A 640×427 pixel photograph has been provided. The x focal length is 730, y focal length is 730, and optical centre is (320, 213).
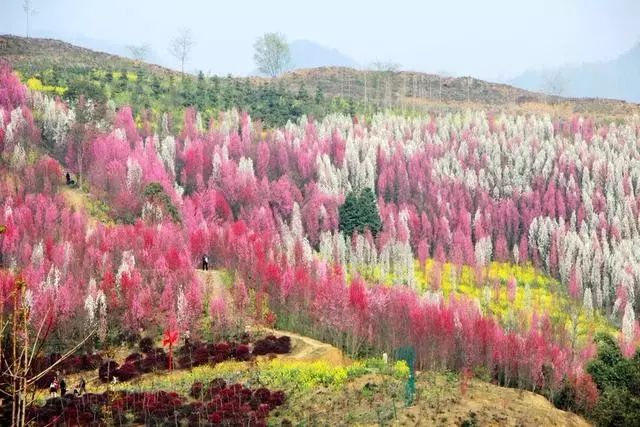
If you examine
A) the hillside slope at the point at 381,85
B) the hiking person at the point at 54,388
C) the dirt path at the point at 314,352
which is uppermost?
the hillside slope at the point at 381,85

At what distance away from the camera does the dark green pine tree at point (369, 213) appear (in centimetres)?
6575

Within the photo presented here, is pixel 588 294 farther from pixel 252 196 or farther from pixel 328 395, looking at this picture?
pixel 328 395

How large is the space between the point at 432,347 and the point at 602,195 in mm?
46556

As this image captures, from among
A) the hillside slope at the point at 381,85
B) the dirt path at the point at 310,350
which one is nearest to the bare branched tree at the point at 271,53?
the hillside slope at the point at 381,85

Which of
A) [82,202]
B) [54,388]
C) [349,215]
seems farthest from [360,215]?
[54,388]

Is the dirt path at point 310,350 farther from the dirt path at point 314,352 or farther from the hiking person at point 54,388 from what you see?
the hiking person at point 54,388

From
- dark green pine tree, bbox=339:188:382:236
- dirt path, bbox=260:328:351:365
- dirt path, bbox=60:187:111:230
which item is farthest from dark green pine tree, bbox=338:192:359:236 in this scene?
dirt path, bbox=260:328:351:365

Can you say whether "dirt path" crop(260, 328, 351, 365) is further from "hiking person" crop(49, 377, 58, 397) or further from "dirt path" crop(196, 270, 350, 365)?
"hiking person" crop(49, 377, 58, 397)

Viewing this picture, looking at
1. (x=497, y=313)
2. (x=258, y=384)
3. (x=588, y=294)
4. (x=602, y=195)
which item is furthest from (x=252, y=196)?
(x=258, y=384)

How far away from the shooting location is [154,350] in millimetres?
36625

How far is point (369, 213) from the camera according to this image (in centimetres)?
6669

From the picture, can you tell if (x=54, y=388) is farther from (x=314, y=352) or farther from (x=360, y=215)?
(x=360, y=215)

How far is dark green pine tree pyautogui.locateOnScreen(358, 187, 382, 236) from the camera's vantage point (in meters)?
65.8

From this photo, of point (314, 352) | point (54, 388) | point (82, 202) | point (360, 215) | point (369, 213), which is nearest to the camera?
point (54, 388)
